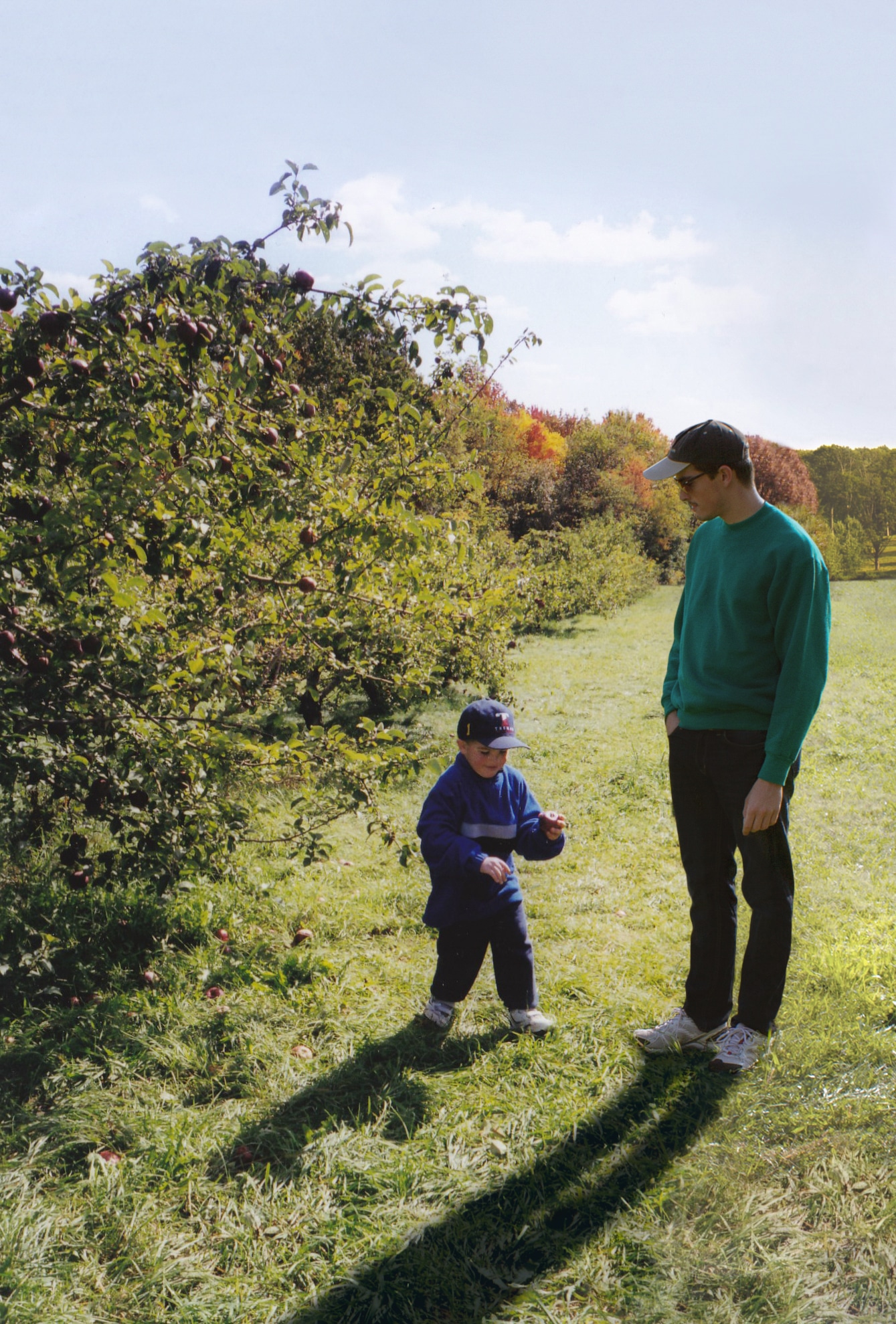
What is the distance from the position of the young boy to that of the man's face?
3.12 ft

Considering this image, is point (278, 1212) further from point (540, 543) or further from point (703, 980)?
point (540, 543)

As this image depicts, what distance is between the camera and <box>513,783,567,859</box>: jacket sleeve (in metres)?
3.02

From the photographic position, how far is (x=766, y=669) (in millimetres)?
2641

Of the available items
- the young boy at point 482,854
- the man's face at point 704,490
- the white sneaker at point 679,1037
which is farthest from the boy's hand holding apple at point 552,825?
the man's face at point 704,490

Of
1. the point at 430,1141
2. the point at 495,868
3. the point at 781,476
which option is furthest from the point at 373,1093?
the point at 781,476

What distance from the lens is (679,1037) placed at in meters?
2.95

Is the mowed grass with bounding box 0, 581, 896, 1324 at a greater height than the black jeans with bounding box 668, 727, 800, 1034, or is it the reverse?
the black jeans with bounding box 668, 727, 800, 1034

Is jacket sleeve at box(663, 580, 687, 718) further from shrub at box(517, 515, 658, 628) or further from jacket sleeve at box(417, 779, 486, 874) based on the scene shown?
shrub at box(517, 515, 658, 628)

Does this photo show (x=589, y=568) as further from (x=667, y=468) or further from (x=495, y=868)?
(x=495, y=868)

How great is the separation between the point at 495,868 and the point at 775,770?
924 mm

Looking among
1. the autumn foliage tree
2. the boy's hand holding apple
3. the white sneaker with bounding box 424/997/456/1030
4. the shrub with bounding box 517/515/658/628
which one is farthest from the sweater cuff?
the autumn foliage tree

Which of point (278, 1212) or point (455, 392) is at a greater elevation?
point (455, 392)

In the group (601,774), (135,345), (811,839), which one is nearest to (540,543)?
(601,774)

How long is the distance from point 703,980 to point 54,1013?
2483 mm
